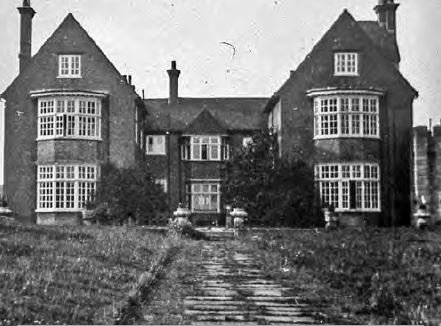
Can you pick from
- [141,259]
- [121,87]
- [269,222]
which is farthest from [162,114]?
[141,259]

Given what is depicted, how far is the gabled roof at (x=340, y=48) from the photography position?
3644cm

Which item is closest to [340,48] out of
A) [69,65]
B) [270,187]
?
[270,187]

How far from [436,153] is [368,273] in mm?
23123

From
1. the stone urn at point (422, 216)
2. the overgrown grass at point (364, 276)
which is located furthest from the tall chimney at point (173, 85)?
the overgrown grass at point (364, 276)

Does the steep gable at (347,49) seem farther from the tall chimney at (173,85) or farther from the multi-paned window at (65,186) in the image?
the tall chimney at (173,85)

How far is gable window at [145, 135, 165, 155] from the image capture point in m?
43.8

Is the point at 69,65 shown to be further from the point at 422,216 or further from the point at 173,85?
the point at 422,216

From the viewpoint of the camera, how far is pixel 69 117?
35812mm

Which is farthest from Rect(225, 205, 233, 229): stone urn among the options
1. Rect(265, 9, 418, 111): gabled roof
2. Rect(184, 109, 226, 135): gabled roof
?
Rect(265, 9, 418, 111): gabled roof

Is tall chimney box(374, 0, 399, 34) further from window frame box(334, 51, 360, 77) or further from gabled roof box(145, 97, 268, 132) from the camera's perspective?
gabled roof box(145, 97, 268, 132)

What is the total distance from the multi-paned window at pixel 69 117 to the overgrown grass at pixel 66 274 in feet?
59.7

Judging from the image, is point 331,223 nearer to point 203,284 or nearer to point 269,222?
point 269,222

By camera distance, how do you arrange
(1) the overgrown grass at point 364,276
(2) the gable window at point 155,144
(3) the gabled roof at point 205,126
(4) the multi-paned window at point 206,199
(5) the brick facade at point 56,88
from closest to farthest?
(1) the overgrown grass at point 364,276
(5) the brick facade at point 56,88
(4) the multi-paned window at point 206,199
(3) the gabled roof at point 205,126
(2) the gable window at point 155,144

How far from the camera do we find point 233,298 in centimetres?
1003
